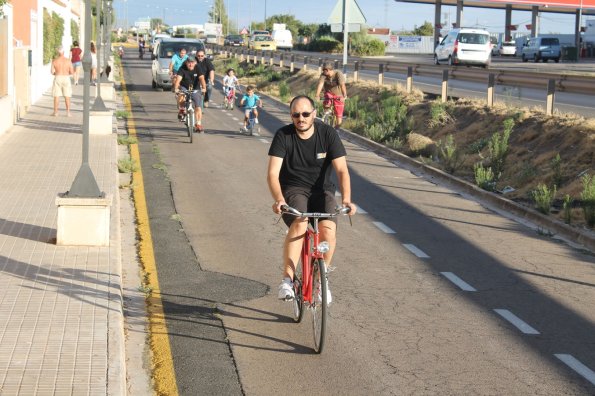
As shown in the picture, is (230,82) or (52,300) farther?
(230,82)

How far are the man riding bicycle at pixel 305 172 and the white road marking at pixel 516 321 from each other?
1.81 meters

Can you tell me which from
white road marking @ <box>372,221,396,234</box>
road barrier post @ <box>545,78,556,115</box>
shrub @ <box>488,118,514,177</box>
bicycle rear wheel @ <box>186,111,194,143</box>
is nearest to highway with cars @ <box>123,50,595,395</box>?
white road marking @ <box>372,221,396,234</box>

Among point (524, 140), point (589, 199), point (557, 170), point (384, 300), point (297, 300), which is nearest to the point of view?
point (297, 300)

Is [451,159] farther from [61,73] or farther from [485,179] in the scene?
[61,73]

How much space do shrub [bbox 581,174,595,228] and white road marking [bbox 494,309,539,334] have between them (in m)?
4.47

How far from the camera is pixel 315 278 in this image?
24.8 ft

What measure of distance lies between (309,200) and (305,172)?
0.71ft

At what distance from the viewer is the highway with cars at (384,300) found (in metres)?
7.07

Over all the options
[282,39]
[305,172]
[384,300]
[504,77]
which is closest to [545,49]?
[282,39]

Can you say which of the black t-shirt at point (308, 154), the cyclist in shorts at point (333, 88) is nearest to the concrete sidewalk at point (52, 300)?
the black t-shirt at point (308, 154)

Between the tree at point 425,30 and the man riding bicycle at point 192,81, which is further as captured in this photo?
the tree at point 425,30

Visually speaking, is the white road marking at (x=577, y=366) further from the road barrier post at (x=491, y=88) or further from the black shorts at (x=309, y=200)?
the road barrier post at (x=491, y=88)

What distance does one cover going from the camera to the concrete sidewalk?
634 centimetres

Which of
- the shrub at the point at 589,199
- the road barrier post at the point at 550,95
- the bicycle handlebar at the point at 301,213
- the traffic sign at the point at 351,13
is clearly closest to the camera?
the bicycle handlebar at the point at 301,213
